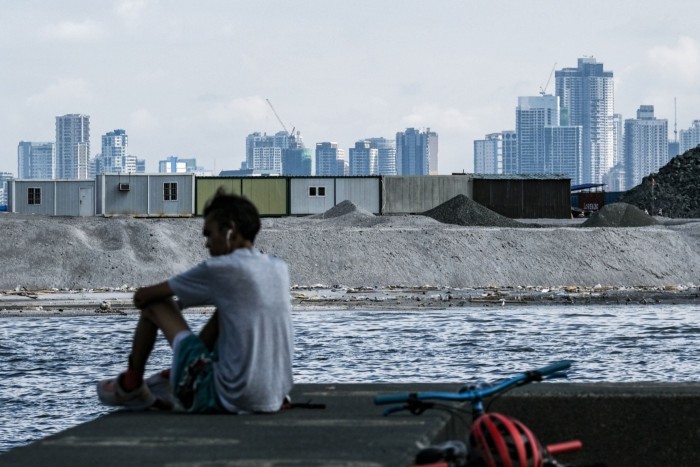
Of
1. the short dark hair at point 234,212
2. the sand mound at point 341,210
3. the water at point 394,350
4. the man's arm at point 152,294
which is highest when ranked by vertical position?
the sand mound at point 341,210

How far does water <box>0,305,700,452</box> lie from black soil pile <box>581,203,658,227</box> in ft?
88.3

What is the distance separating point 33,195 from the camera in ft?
219

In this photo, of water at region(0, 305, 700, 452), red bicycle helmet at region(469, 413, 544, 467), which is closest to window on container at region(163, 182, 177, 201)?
water at region(0, 305, 700, 452)

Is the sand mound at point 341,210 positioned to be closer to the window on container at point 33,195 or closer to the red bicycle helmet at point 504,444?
the window on container at point 33,195

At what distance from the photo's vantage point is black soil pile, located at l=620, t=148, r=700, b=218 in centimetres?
8288

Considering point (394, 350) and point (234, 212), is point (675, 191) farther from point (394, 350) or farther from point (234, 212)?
point (234, 212)

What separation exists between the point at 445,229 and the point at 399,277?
→ 18.4 ft

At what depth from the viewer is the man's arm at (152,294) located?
716 centimetres

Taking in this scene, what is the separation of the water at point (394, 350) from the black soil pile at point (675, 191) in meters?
51.0

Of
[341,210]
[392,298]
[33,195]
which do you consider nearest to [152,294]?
[392,298]

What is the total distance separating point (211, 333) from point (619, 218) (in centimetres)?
5558

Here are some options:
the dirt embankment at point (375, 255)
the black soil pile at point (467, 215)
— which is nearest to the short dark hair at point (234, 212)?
the dirt embankment at point (375, 255)

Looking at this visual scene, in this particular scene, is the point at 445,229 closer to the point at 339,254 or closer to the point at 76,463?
the point at 339,254

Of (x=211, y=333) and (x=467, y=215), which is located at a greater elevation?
(x=467, y=215)
